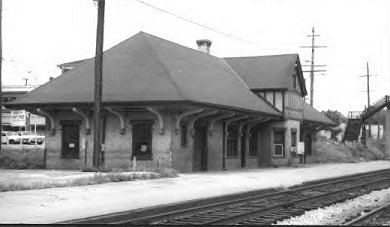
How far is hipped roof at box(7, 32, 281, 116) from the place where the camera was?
24438 millimetres

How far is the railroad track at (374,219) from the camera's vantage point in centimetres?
1085

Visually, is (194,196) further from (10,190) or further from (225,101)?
(225,101)

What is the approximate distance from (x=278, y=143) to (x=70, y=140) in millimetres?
13341

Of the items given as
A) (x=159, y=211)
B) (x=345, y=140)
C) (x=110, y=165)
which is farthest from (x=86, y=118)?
(x=345, y=140)

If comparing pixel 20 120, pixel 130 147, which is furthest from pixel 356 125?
pixel 130 147

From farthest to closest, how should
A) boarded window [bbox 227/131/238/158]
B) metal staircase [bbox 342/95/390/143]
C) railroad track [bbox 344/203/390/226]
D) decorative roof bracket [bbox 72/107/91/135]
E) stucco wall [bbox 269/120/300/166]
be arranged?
metal staircase [bbox 342/95/390/143], stucco wall [bbox 269/120/300/166], boarded window [bbox 227/131/238/158], decorative roof bracket [bbox 72/107/91/135], railroad track [bbox 344/203/390/226]

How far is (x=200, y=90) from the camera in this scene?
26.2 metres

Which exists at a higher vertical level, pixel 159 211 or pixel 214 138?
pixel 214 138

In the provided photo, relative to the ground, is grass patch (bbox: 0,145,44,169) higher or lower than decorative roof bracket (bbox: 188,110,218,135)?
lower

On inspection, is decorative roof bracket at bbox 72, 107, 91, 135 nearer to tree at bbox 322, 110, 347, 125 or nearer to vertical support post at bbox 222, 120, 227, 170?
vertical support post at bbox 222, 120, 227, 170

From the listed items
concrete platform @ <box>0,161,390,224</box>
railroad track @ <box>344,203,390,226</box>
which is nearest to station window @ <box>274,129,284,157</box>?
concrete platform @ <box>0,161,390,224</box>

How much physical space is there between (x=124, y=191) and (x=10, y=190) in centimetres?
297

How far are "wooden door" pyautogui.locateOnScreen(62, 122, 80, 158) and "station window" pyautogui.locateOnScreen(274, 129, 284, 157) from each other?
12.8 meters

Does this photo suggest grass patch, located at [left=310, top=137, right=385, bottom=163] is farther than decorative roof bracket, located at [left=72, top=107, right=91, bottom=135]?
Yes
